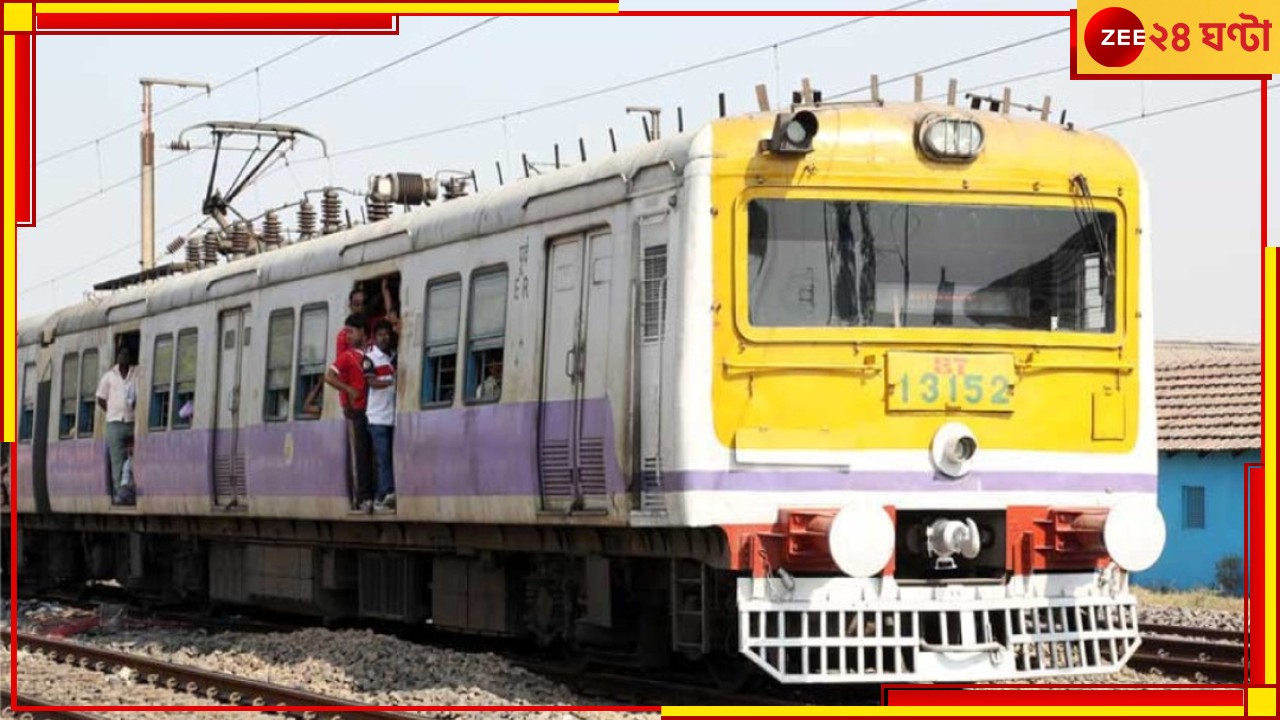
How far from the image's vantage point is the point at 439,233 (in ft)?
49.1

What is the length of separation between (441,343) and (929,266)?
13.0ft

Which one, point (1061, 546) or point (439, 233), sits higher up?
point (439, 233)

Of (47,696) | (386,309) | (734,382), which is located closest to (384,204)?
(386,309)

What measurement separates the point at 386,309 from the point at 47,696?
3.54 meters

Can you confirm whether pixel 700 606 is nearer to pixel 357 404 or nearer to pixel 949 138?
pixel 949 138

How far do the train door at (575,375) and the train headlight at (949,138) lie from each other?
6.13 ft

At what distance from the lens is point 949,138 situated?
481 inches

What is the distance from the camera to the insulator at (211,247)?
74.7 ft

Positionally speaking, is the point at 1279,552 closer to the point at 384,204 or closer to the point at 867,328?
the point at 867,328

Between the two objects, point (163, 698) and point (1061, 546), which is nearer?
point (1061, 546)

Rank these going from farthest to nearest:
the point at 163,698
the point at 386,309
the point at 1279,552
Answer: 1. the point at 386,309
2. the point at 163,698
3. the point at 1279,552

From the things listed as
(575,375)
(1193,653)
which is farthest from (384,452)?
(1193,653)

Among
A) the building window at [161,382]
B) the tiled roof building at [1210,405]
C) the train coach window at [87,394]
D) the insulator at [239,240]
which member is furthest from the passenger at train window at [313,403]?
the tiled roof building at [1210,405]

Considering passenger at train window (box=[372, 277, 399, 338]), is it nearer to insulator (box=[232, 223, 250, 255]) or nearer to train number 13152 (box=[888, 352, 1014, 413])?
train number 13152 (box=[888, 352, 1014, 413])
